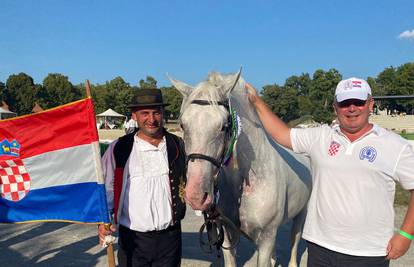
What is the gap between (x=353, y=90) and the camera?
7.27ft

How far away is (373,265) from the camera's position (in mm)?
2285

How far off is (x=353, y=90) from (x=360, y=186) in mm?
615

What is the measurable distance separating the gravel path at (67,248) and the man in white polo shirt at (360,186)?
9.78 feet

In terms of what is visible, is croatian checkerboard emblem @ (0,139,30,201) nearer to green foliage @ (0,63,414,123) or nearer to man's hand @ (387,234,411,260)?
Answer: man's hand @ (387,234,411,260)

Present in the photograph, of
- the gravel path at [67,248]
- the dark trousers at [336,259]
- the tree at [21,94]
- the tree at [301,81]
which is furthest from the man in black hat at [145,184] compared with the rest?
the tree at [301,81]

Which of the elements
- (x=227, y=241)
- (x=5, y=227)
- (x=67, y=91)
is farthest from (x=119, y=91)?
(x=227, y=241)

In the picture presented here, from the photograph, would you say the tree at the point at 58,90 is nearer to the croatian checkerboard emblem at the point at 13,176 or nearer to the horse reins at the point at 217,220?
the croatian checkerboard emblem at the point at 13,176

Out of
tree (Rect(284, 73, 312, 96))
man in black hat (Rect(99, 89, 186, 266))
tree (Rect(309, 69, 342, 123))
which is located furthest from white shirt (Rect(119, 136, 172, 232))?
tree (Rect(284, 73, 312, 96))

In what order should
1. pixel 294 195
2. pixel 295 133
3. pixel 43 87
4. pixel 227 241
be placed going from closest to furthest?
1. pixel 295 133
2. pixel 227 241
3. pixel 294 195
4. pixel 43 87

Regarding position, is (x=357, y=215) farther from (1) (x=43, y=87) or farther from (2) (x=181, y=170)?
(1) (x=43, y=87)

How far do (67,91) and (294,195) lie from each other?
6129 centimetres

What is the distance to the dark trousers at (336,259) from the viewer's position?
2289mm

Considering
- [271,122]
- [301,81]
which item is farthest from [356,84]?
[301,81]

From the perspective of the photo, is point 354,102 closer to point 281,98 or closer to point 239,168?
point 239,168
